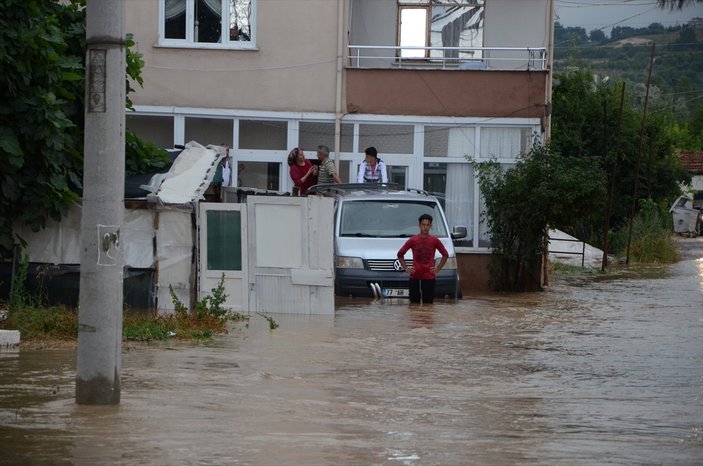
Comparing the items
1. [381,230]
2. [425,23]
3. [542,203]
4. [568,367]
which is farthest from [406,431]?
[425,23]

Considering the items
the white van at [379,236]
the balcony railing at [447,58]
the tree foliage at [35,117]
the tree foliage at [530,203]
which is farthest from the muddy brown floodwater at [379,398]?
the balcony railing at [447,58]

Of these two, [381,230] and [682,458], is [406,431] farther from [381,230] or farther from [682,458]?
[381,230]

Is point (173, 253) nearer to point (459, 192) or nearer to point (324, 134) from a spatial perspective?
point (324, 134)

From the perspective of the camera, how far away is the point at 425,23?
26.1 meters

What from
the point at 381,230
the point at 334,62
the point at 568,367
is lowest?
the point at 568,367

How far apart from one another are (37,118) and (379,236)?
6523 millimetres

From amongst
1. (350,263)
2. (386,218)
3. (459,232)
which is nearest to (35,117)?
(350,263)

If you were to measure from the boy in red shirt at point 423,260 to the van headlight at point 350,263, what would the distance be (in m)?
0.78

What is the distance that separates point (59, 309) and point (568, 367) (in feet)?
19.1

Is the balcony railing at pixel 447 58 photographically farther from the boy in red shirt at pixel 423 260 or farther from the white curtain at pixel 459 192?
the boy in red shirt at pixel 423 260

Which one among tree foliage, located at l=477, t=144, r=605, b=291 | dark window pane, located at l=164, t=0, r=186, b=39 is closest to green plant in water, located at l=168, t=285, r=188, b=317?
tree foliage, located at l=477, t=144, r=605, b=291

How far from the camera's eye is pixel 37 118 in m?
14.8

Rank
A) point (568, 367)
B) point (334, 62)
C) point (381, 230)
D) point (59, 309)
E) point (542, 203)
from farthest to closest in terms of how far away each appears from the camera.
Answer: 1. point (334, 62)
2. point (542, 203)
3. point (381, 230)
4. point (59, 309)
5. point (568, 367)

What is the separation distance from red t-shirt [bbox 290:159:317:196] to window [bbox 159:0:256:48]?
2.76 meters
